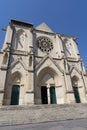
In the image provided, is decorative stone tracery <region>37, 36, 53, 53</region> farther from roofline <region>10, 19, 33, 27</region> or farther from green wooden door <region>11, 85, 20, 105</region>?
green wooden door <region>11, 85, 20, 105</region>

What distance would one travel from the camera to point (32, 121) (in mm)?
7602

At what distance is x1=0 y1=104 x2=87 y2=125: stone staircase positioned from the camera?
7469 mm

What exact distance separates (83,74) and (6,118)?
13.5 meters

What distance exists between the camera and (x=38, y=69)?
14.5 m

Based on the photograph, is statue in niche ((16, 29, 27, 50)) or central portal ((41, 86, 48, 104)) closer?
central portal ((41, 86, 48, 104))

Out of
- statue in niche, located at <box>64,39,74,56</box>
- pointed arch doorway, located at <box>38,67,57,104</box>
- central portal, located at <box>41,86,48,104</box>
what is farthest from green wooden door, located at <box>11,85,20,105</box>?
statue in niche, located at <box>64,39,74,56</box>

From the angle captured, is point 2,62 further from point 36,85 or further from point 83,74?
point 83,74

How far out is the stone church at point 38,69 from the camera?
12.6m

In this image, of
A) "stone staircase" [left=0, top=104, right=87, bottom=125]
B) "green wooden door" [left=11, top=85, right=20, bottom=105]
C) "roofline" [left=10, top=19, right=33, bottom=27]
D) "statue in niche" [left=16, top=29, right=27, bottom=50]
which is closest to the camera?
"stone staircase" [left=0, top=104, right=87, bottom=125]

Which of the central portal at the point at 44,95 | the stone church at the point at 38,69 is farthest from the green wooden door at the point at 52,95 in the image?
the central portal at the point at 44,95

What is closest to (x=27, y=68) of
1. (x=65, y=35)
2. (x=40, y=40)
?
(x=40, y=40)

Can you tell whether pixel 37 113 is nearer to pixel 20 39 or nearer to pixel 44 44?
pixel 44 44

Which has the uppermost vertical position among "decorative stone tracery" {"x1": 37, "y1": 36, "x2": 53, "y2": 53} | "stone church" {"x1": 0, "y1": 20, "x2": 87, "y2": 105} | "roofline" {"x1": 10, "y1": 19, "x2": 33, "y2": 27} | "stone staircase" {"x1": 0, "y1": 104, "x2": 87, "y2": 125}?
"roofline" {"x1": 10, "y1": 19, "x2": 33, "y2": 27}

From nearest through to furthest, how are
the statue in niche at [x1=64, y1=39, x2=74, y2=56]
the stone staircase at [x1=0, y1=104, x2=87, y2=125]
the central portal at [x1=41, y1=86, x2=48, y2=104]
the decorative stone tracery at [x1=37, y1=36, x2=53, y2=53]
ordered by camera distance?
the stone staircase at [x1=0, y1=104, x2=87, y2=125] < the central portal at [x1=41, y1=86, x2=48, y2=104] < the decorative stone tracery at [x1=37, y1=36, x2=53, y2=53] < the statue in niche at [x1=64, y1=39, x2=74, y2=56]
